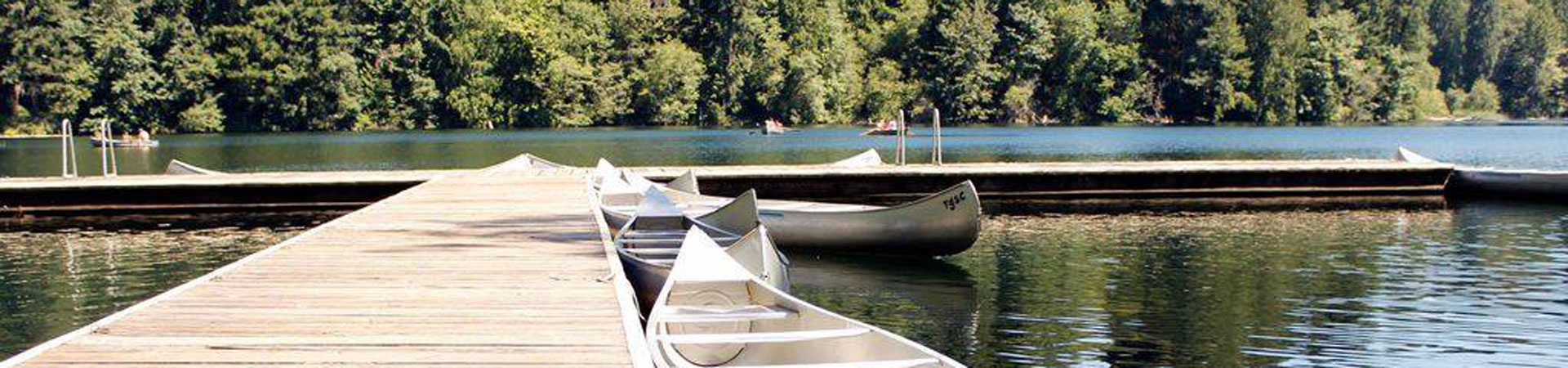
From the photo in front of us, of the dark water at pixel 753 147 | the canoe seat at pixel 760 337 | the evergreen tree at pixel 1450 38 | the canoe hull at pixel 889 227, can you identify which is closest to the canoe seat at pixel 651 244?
the canoe hull at pixel 889 227

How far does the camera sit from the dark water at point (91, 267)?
603 inches

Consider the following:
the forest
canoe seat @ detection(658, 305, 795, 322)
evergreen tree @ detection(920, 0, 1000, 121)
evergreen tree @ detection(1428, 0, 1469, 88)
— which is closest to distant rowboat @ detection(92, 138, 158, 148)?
the forest

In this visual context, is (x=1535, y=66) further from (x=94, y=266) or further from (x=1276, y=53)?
(x=94, y=266)

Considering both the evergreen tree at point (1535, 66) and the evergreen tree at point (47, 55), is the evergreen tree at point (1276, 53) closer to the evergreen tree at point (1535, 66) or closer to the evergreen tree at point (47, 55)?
the evergreen tree at point (1535, 66)

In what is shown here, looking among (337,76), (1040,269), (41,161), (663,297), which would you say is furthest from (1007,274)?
(337,76)

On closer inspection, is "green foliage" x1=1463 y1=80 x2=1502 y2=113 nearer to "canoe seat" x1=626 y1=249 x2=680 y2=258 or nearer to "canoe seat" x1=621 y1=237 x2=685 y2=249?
"canoe seat" x1=621 y1=237 x2=685 y2=249

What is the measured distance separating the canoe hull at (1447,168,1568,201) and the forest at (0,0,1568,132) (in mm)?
65939

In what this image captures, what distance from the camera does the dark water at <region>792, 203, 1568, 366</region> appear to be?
13.3 metres

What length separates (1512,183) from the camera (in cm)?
2962

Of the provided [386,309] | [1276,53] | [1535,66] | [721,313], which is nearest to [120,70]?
[1276,53]

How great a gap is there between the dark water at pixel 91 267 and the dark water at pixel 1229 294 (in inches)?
300

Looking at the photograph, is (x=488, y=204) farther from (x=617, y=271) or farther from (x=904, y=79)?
(x=904, y=79)

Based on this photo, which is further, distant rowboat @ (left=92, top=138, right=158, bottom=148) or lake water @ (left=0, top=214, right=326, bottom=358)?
distant rowboat @ (left=92, top=138, right=158, bottom=148)

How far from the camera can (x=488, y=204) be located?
2134 cm
